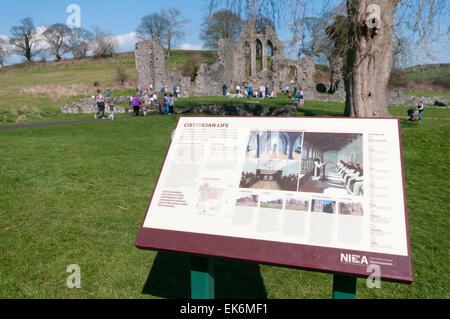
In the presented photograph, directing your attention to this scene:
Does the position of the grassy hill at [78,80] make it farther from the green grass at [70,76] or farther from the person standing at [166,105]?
the person standing at [166,105]

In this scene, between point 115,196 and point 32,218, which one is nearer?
point 32,218

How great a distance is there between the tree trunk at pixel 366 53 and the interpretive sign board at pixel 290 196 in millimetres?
5740

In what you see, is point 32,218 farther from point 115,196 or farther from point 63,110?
point 63,110

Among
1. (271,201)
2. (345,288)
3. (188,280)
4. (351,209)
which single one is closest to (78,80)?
(188,280)

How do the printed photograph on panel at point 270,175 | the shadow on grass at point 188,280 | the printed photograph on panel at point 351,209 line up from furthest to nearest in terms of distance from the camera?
the shadow on grass at point 188,280 → the printed photograph on panel at point 270,175 → the printed photograph on panel at point 351,209

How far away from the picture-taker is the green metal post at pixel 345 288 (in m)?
2.19

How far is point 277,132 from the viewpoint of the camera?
2695 millimetres

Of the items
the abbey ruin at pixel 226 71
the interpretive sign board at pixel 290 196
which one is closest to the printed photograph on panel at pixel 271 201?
the interpretive sign board at pixel 290 196

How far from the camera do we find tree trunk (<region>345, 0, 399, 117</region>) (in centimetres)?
721

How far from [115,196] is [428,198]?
19.3 ft

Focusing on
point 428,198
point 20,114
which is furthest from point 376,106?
point 20,114

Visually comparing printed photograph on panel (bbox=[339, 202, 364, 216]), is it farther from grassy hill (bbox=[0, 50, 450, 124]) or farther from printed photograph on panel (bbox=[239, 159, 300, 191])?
grassy hill (bbox=[0, 50, 450, 124])

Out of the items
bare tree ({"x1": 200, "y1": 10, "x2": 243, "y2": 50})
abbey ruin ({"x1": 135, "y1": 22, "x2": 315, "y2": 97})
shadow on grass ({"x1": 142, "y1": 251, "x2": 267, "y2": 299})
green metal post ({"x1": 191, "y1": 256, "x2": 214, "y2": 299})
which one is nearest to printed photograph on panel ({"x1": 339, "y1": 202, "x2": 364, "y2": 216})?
green metal post ({"x1": 191, "y1": 256, "x2": 214, "y2": 299})

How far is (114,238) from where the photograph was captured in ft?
15.0
